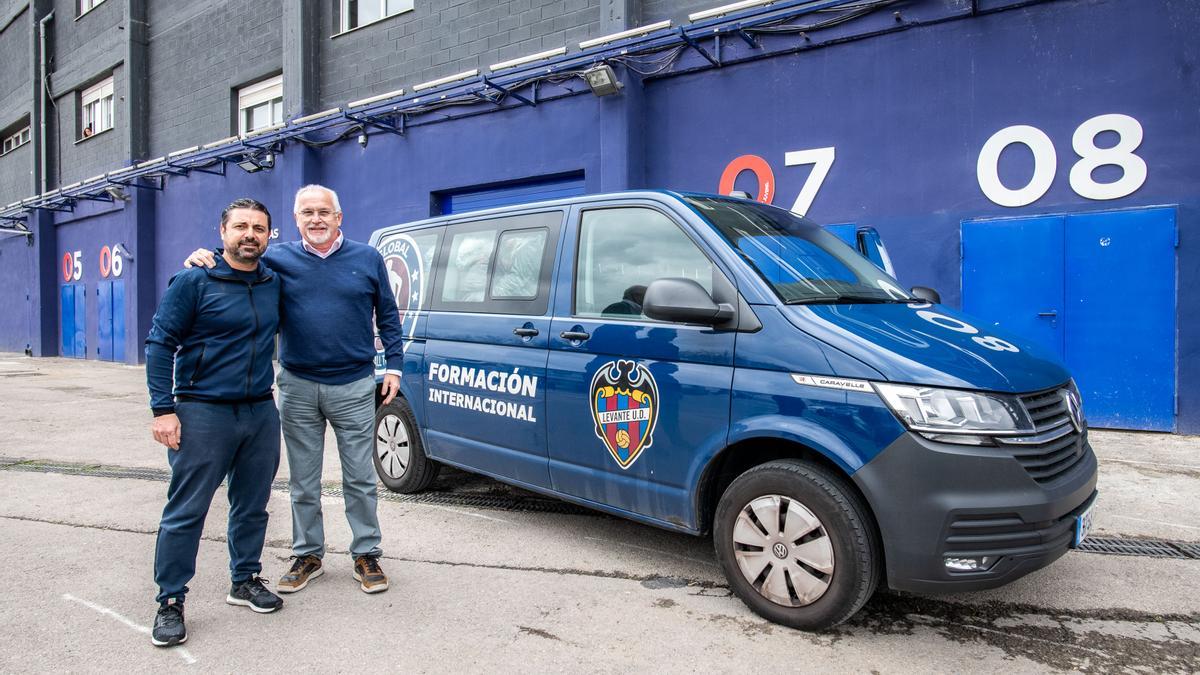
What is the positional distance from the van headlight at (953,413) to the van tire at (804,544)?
16.1 inches

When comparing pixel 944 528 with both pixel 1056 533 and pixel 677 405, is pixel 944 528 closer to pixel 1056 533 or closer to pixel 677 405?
pixel 1056 533

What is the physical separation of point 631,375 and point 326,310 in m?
1.48

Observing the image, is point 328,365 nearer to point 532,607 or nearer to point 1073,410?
point 532,607

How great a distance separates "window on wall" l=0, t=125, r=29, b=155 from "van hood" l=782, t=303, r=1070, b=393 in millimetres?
30296

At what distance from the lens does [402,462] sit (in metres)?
5.22

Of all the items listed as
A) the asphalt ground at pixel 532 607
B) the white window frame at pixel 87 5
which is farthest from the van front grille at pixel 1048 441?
the white window frame at pixel 87 5

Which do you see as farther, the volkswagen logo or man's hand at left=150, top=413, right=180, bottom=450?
the volkswagen logo

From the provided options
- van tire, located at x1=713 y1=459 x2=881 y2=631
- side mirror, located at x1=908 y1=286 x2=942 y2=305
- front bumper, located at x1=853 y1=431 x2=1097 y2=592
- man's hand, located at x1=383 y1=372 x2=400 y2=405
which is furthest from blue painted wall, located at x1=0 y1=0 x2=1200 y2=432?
man's hand, located at x1=383 y1=372 x2=400 y2=405

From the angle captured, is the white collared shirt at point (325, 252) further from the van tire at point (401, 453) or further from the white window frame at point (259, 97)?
the white window frame at point (259, 97)

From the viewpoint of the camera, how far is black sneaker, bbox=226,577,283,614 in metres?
3.33

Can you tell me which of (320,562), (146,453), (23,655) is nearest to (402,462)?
(320,562)

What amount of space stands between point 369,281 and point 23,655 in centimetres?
204

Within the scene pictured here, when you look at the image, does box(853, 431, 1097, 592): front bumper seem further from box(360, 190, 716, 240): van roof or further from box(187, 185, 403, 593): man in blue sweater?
box(187, 185, 403, 593): man in blue sweater

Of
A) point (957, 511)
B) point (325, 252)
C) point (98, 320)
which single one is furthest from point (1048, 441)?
point (98, 320)
